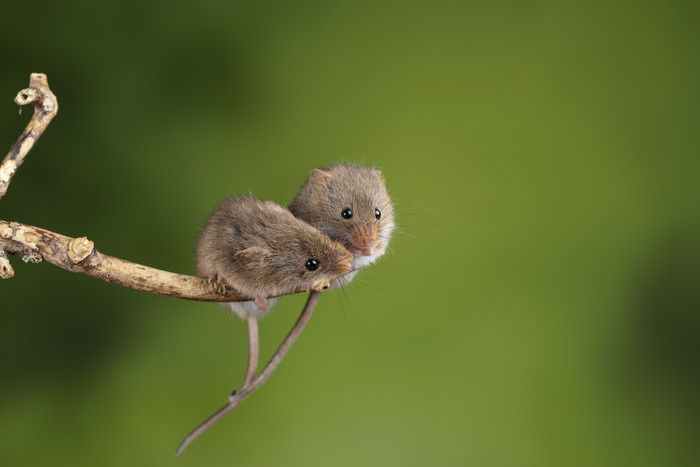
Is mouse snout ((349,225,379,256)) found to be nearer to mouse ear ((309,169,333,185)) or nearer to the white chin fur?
mouse ear ((309,169,333,185))

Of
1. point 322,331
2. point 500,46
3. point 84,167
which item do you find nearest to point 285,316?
point 322,331

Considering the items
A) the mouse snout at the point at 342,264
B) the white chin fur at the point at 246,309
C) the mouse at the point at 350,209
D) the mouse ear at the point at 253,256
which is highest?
the mouse at the point at 350,209

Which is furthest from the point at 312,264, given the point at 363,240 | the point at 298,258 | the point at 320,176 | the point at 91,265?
the point at 91,265

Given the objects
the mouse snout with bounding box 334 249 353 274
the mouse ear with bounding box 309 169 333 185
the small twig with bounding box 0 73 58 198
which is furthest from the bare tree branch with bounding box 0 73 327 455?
the mouse ear with bounding box 309 169 333 185

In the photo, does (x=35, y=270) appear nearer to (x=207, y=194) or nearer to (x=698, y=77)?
(x=207, y=194)

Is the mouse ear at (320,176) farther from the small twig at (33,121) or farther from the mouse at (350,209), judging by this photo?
the small twig at (33,121)

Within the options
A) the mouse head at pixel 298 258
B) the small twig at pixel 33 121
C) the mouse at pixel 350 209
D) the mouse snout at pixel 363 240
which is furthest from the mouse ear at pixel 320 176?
the small twig at pixel 33 121
